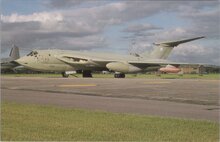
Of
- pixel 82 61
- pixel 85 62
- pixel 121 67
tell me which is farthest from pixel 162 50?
pixel 82 61

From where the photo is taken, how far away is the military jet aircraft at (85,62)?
50.7 metres

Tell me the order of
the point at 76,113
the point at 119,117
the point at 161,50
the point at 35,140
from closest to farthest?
the point at 35,140 → the point at 119,117 → the point at 76,113 → the point at 161,50

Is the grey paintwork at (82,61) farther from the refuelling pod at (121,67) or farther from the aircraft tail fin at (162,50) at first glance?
the aircraft tail fin at (162,50)

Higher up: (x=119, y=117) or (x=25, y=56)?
(x=25, y=56)

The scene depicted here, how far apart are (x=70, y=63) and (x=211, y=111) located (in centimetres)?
4024

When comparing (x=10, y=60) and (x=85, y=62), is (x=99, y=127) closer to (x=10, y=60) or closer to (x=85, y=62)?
(x=85, y=62)

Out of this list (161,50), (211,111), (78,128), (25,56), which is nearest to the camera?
(78,128)

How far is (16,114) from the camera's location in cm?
1091

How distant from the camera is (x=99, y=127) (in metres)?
9.02

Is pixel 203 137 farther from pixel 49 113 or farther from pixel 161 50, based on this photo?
pixel 161 50

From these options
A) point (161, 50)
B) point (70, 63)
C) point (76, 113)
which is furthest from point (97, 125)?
point (161, 50)

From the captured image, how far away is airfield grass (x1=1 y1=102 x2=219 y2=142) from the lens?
7945 millimetres

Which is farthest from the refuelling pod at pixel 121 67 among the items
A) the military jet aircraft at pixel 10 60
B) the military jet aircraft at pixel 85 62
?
the military jet aircraft at pixel 10 60

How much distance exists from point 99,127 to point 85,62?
43.5m
